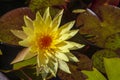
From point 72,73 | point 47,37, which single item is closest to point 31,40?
point 47,37

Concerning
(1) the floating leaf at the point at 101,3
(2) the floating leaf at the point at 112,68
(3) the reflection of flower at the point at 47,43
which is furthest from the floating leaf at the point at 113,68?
(1) the floating leaf at the point at 101,3

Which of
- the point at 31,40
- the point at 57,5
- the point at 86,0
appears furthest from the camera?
the point at 86,0

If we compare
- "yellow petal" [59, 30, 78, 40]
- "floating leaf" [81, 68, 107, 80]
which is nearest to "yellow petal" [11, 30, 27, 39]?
"yellow petal" [59, 30, 78, 40]

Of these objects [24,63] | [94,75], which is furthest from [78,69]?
[24,63]

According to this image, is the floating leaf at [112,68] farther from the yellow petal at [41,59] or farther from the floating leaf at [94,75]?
the yellow petal at [41,59]

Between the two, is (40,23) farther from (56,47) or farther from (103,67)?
(103,67)

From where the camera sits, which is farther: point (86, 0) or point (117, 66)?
point (86, 0)

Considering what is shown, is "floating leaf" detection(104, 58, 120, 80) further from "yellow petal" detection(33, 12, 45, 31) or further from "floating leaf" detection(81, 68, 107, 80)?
"yellow petal" detection(33, 12, 45, 31)

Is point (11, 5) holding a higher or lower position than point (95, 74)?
higher
